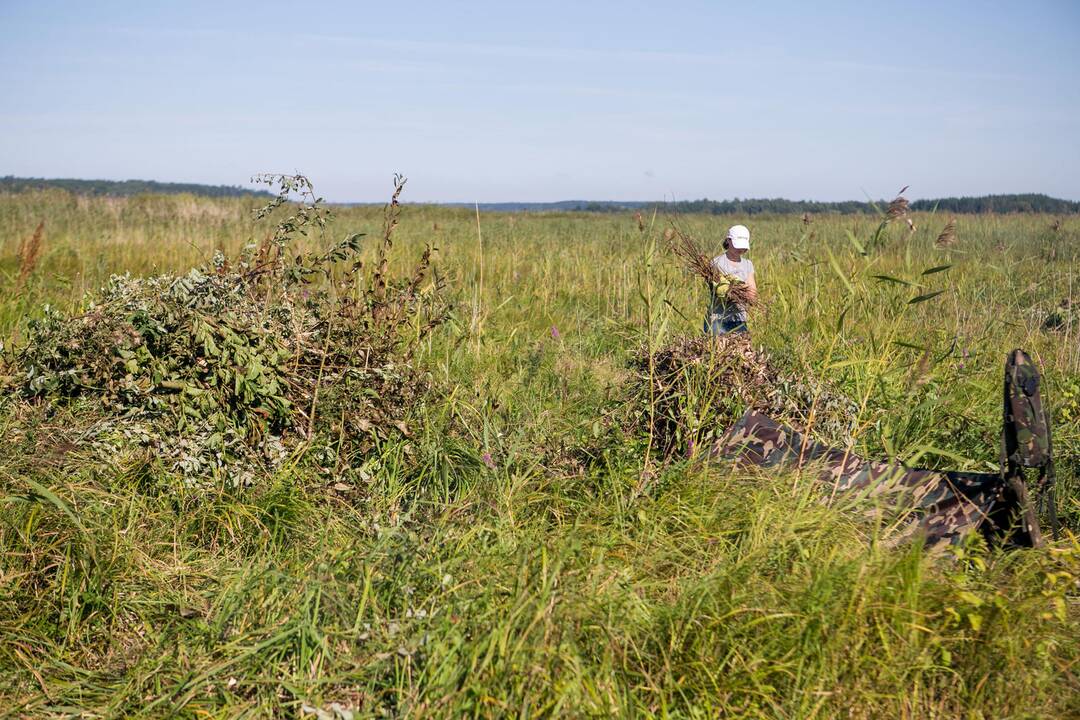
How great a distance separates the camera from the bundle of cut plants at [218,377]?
320 cm

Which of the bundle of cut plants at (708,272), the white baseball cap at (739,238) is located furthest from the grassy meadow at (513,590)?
the white baseball cap at (739,238)

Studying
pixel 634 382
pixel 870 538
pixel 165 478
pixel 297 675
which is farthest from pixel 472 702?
pixel 634 382

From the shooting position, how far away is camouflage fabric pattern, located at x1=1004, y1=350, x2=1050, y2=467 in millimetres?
2668

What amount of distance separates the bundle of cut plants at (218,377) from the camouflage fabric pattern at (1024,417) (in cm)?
237

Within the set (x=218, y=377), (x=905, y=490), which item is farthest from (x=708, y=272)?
(x=218, y=377)

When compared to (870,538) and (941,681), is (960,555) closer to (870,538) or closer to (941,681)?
(870,538)

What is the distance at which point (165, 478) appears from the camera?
304 cm

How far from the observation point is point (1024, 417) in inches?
106

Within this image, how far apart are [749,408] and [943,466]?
1207 millimetres

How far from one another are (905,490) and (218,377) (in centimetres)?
275

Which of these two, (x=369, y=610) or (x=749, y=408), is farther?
(x=749, y=408)

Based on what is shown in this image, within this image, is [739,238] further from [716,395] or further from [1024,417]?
[1024,417]

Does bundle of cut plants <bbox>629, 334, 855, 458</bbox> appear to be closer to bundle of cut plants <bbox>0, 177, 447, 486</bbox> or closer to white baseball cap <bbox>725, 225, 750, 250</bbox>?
bundle of cut plants <bbox>0, 177, 447, 486</bbox>

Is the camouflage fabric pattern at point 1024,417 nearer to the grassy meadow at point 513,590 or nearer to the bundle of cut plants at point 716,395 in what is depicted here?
the grassy meadow at point 513,590
